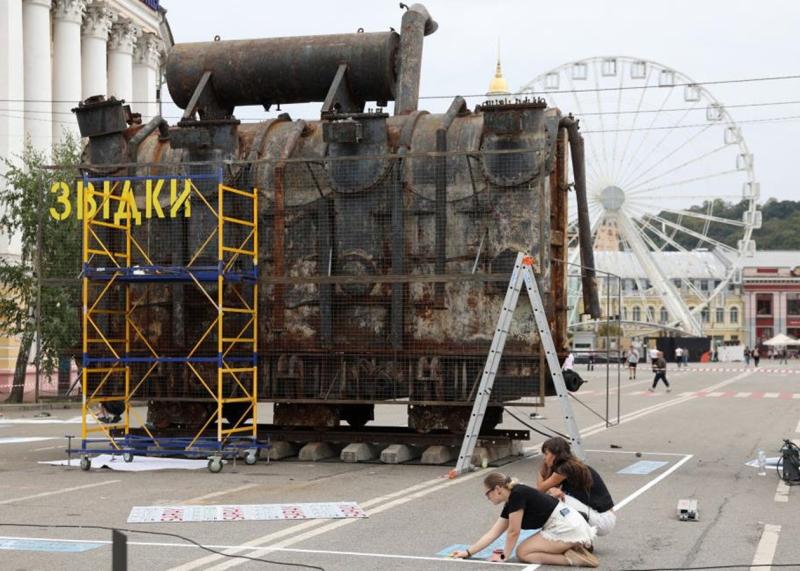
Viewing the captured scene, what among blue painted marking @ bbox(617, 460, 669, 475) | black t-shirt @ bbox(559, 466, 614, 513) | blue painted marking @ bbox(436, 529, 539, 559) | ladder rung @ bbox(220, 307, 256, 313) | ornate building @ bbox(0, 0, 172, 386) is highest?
ornate building @ bbox(0, 0, 172, 386)

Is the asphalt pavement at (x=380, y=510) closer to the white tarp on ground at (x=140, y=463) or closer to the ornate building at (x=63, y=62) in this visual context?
the white tarp on ground at (x=140, y=463)

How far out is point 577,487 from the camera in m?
11.1

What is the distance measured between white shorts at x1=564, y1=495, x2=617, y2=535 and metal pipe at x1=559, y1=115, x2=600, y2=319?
899cm

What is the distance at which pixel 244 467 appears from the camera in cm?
1808

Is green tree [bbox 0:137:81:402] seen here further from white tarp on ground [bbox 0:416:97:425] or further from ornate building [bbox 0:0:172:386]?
ornate building [bbox 0:0:172:386]

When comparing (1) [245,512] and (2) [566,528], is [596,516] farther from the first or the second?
(1) [245,512]

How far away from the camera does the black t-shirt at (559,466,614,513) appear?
11.1 m

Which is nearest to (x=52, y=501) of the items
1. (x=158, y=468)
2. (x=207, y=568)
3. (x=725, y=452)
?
(x=158, y=468)

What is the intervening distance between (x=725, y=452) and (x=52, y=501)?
11.5 metres

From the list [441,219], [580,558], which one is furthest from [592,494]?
[441,219]

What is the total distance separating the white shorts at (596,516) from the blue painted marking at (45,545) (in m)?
4.16

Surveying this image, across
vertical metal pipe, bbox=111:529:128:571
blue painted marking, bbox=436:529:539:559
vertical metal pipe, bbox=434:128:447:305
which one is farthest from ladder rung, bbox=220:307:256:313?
vertical metal pipe, bbox=111:529:128:571

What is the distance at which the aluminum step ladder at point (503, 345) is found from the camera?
17000 millimetres

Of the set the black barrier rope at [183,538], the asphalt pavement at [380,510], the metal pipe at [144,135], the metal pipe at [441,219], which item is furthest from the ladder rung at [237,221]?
the black barrier rope at [183,538]
